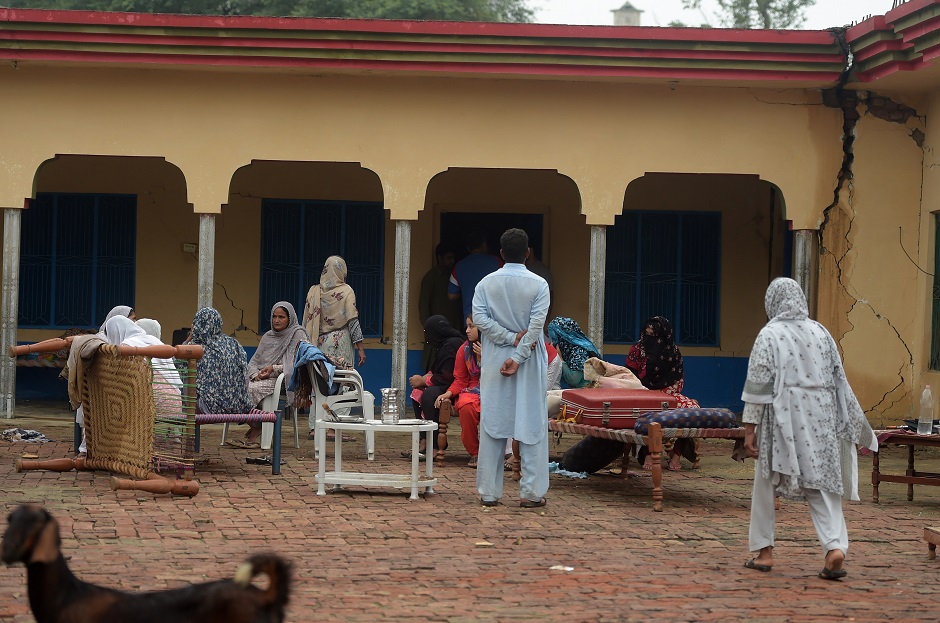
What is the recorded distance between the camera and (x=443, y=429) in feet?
32.0

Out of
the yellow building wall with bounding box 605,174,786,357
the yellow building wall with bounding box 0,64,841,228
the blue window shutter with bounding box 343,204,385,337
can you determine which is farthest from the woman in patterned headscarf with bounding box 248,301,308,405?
the yellow building wall with bounding box 605,174,786,357

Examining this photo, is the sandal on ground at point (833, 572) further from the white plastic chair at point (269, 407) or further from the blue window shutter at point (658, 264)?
the blue window shutter at point (658, 264)

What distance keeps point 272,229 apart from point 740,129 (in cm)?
519

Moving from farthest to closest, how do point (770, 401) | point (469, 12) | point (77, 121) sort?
point (469, 12)
point (77, 121)
point (770, 401)

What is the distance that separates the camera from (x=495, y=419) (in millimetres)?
7910

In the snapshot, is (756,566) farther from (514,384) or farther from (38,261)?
(38,261)

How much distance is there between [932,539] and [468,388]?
3.93 m

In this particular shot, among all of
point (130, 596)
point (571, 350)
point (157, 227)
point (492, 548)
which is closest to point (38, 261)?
point (157, 227)

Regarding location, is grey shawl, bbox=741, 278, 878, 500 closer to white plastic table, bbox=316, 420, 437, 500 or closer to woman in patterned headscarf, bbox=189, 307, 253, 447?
white plastic table, bbox=316, 420, 437, 500

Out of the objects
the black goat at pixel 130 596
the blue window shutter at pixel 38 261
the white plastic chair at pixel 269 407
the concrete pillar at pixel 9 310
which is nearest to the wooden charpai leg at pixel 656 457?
the white plastic chair at pixel 269 407

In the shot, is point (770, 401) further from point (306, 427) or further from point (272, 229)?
point (272, 229)

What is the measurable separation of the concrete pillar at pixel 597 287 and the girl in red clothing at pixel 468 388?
291 centimetres

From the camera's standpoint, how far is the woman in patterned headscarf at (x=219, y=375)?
9.10 metres

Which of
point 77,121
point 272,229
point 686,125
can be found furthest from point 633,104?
point 77,121
